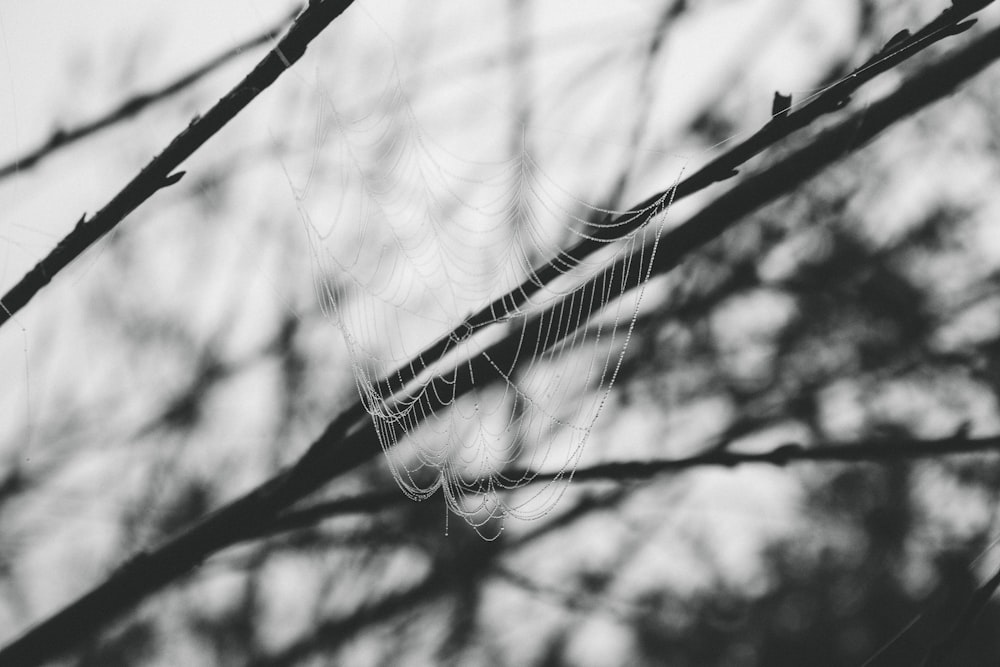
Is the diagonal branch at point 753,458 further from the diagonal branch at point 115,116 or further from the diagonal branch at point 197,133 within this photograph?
the diagonal branch at point 115,116

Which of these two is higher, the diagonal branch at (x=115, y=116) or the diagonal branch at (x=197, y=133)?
the diagonal branch at (x=115, y=116)

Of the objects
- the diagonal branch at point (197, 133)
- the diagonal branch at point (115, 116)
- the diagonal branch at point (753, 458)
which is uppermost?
the diagonal branch at point (115, 116)

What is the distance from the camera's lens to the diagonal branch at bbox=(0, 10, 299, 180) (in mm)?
2365

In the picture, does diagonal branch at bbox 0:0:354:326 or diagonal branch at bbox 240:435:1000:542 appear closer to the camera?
diagonal branch at bbox 0:0:354:326

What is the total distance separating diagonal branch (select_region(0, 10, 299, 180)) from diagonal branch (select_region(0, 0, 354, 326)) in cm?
109

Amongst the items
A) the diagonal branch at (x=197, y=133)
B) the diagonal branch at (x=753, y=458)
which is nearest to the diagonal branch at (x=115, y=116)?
the diagonal branch at (x=197, y=133)

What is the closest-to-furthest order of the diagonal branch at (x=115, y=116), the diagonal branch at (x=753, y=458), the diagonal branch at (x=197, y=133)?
the diagonal branch at (x=197, y=133) < the diagonal branch at (x=753, y=458) < the diagonal branch at (x=115, y=116)

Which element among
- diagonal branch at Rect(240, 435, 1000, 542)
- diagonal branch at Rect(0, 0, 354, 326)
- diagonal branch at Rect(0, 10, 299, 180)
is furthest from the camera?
diagonal branch at Rect(0, 10, 299, 180)

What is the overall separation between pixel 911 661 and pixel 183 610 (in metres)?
3.51

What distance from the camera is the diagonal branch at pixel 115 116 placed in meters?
2.37

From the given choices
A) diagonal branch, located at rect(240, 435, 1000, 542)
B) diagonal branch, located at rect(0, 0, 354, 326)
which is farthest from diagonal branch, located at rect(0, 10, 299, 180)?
diagonal branch, located at rect(240, 435, 1000, 542)

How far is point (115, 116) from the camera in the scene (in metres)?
2.54

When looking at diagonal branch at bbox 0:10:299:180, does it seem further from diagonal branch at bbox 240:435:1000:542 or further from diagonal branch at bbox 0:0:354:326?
diagonal branch at bbox 240:435:1000:542

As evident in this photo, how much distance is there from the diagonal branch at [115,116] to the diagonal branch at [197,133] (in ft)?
3.59
